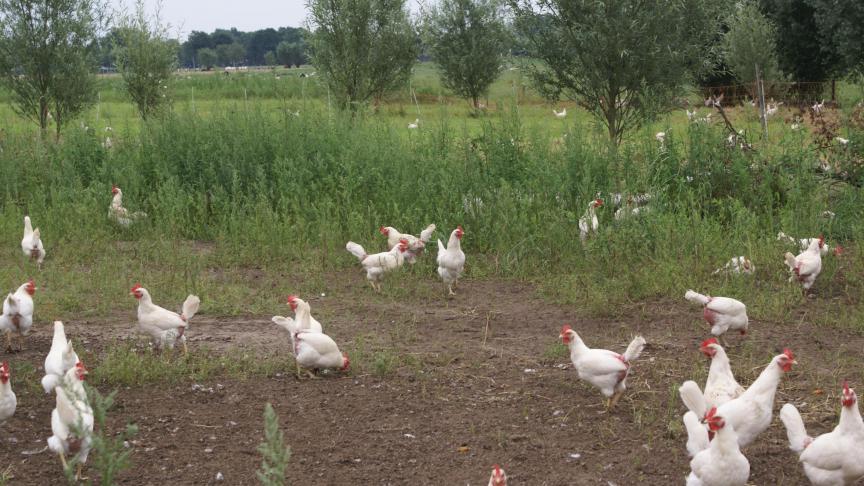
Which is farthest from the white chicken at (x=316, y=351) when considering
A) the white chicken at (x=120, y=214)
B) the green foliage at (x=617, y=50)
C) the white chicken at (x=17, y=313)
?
the green foliage at (x=617, y=50)

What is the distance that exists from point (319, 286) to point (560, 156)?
3.70 meters

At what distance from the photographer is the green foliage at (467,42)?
105 ft

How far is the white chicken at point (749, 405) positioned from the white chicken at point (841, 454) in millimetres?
318

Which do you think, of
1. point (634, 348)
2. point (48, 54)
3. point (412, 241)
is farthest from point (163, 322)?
point (48, 54)

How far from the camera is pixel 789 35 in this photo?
1288 inches

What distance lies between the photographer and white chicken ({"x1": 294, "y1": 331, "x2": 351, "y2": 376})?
623 centimetres

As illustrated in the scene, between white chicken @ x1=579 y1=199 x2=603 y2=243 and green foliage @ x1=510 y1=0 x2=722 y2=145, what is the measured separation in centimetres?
245

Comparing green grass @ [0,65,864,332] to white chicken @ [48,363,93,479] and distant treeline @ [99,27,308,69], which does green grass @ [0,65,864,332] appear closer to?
white chicken @ [48,363,93,479]

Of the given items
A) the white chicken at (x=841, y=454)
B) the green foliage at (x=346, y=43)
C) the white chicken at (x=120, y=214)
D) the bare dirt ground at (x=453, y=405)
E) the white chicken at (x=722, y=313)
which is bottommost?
the bare dirt ground at (x=453, y=405)

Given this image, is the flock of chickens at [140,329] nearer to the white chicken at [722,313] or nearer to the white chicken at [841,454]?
the white chicken at [722,313]

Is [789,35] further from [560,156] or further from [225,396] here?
[225,396]

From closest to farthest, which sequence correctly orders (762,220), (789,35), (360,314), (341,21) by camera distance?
1. (360,314)
2. (762,220)
3. (341,21)
4. (789,35)

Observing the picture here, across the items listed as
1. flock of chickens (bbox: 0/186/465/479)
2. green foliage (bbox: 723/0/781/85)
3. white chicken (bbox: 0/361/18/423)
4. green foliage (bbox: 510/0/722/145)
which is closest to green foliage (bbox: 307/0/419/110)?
green foliage (bbox: 510/0/722/145)

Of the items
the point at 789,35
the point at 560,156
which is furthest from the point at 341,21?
the point at 789,35
